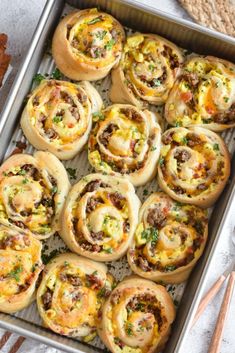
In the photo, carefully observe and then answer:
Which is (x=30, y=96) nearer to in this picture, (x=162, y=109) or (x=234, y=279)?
(x=162, y=109)

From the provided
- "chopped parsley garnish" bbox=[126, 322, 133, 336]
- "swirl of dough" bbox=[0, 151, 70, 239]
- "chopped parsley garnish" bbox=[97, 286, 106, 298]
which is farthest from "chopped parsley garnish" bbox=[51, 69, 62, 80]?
"chopped parsley garnish" bbox=[126, 322, 133, 336]

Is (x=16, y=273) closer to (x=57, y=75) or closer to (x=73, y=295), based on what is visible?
(x=73, y=295)

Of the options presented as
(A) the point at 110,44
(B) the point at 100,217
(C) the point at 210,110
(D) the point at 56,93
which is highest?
(A) the point at 110,44

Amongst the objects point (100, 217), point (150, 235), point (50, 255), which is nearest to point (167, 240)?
point (150, 235)

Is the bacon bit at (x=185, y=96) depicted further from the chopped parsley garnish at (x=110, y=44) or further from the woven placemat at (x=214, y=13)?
the woven placemat at (x=214, y=13)

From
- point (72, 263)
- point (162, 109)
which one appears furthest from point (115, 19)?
point (72, 263)

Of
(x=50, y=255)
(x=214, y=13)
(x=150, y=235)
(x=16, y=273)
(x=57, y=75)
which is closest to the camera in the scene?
(x=16, y=273)

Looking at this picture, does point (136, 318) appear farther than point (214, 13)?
No

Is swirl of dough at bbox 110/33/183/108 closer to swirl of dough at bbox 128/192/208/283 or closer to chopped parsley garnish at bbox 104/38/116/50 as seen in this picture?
chopped parsley garnish at bbox 104/38/116/50
